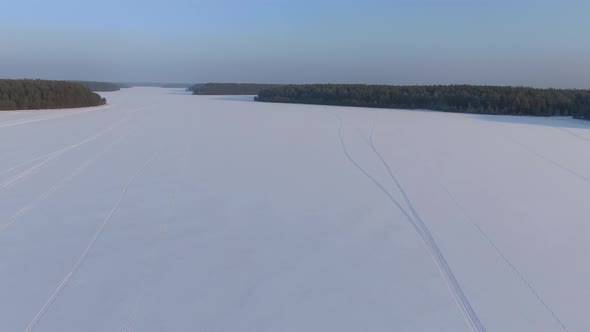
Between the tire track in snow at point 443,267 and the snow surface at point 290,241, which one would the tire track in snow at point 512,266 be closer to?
the snow surface at point 290,241

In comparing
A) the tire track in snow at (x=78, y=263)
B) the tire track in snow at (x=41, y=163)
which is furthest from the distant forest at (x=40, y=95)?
the tire track in snow at (x=78, y=263)

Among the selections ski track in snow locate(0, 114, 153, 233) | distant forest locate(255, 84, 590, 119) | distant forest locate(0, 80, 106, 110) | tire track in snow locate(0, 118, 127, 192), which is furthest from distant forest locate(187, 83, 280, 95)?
ski track in snow locate(0, 114, 153, 233)

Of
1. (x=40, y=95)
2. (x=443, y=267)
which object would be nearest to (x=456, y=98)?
(x=40, y=95)


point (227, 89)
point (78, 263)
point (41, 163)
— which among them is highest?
point (78, 263)

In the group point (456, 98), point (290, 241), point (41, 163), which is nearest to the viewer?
point (290, 241)

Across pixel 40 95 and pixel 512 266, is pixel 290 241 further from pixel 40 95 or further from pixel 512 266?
pixel 40 95
